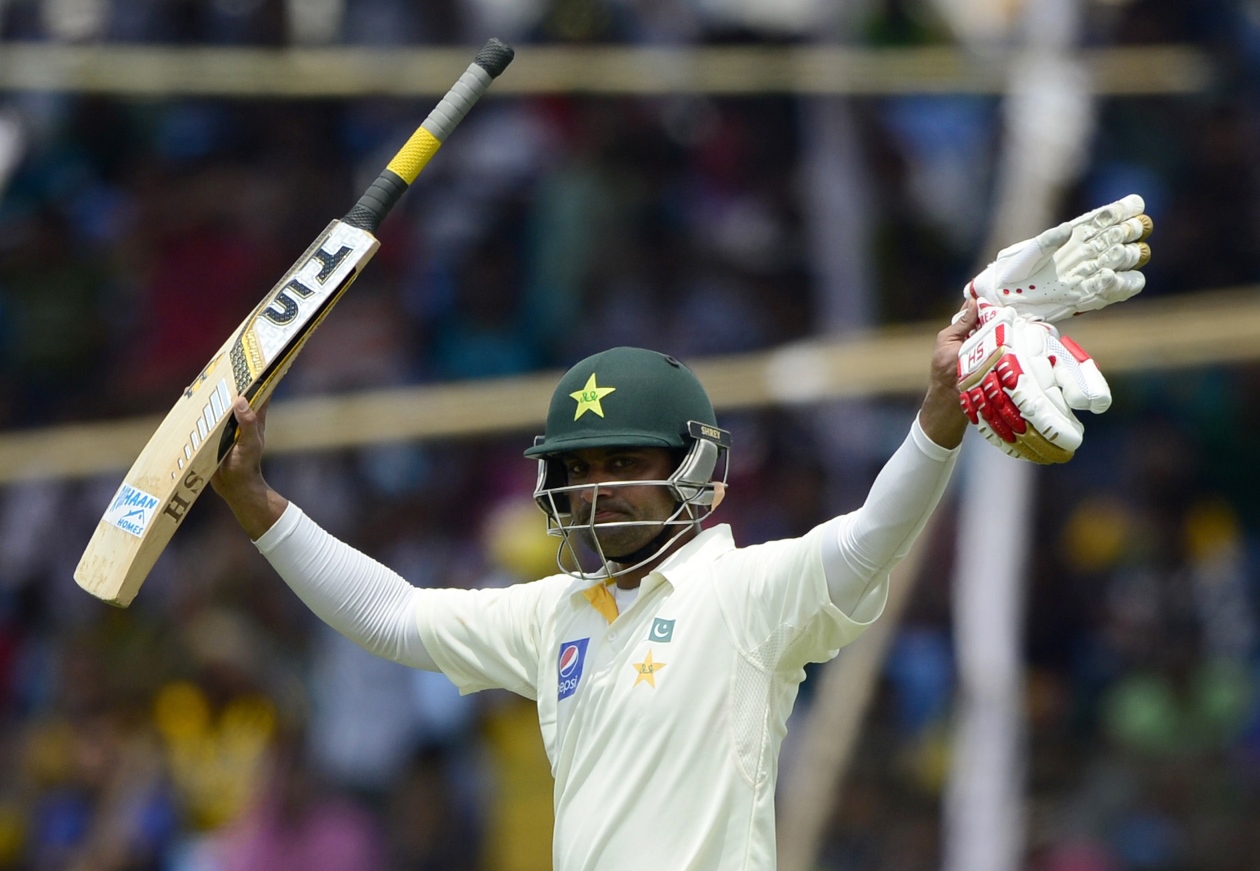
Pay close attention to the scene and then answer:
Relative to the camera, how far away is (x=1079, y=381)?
2.78 metres

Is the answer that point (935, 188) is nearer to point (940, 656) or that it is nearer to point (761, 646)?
point (940, 656)

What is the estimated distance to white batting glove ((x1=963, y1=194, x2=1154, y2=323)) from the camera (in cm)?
284

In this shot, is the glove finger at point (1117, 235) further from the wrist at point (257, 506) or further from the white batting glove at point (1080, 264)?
the wrist at point (257, 506)

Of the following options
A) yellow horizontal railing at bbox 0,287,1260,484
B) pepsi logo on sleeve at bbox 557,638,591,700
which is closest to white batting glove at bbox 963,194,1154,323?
pepsi logo on sleeve at bbox 557,638,591,700

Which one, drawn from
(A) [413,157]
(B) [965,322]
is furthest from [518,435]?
(B) [965,322]

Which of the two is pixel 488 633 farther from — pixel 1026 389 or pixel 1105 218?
pixel 1105 218

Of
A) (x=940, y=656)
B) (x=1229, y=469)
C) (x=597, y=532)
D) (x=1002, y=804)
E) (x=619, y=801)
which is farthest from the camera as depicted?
(x=1229, y=469)

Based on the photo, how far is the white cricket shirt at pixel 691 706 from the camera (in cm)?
290

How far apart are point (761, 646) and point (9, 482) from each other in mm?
4804

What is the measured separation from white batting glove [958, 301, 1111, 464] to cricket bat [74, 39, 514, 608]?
1.16 metres

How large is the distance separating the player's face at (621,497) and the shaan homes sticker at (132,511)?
709 millimetres

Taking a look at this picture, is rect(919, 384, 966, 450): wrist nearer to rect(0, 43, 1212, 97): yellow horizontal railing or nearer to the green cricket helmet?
the green cricket helmet

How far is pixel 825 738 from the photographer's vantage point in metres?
6.37

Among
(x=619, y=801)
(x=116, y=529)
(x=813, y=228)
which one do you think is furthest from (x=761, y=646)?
(x=813, y=228)
